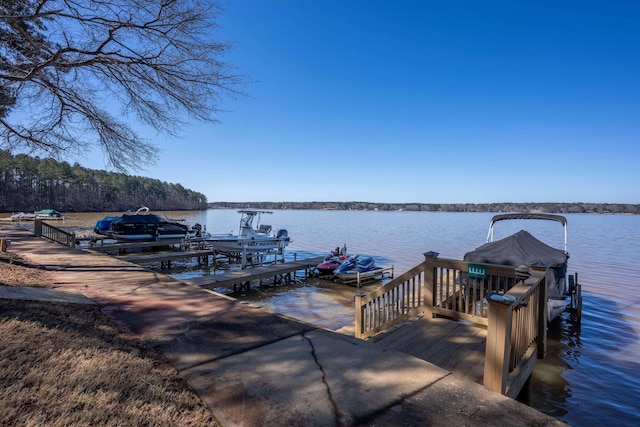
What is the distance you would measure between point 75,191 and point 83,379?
101926 millimetres

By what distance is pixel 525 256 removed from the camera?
917cm

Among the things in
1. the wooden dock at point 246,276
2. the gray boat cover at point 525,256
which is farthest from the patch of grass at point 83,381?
the gray boat cover at point 525,256

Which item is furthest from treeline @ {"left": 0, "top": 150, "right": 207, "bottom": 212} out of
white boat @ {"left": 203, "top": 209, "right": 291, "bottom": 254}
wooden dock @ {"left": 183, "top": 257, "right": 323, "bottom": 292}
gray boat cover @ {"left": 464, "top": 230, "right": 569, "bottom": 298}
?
gray boat cover @ {"left": 464, "top": 230, "right": 569, "bottom": 298}

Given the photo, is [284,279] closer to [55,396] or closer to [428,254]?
[428,254]

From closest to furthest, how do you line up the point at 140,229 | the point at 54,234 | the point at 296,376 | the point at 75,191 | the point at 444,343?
the point at 296,376 → the point at 444,343 → the point at 54,234 → the point at 140,229 → the point at 75,191

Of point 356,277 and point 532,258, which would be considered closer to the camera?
point 532,258

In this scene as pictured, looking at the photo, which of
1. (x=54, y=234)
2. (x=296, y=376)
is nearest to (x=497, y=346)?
(x=296, y=376)

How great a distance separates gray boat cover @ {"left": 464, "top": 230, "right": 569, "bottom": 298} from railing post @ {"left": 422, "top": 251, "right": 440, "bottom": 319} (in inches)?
143

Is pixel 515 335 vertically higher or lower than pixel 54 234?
higher

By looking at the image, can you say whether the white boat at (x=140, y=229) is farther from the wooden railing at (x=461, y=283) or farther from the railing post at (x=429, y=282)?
the wooden railing at (x=461, y=283)

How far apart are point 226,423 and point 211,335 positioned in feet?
6.14

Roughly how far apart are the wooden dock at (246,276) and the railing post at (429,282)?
7.12m

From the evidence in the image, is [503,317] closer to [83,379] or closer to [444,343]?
[444,343]

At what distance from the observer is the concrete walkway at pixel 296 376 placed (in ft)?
7.99
